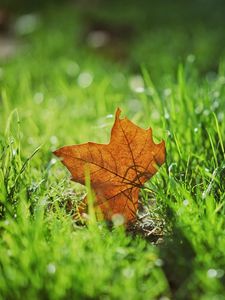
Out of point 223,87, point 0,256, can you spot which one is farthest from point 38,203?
point 223,87

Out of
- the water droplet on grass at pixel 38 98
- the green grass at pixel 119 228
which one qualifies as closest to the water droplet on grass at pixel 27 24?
the water droplet on grass at pixel 38 98

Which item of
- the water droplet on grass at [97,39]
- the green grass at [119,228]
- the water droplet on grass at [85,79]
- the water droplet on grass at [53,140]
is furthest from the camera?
the water droplet on grass at [97,39]

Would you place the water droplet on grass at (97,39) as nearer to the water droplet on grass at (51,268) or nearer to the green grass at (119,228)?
the green grass at (119,228)

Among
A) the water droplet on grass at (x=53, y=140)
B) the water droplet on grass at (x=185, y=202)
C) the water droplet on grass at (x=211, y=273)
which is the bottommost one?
the water droplet on grass at (x=211, y=273)

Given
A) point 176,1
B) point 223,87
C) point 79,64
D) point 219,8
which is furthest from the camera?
point 176,1

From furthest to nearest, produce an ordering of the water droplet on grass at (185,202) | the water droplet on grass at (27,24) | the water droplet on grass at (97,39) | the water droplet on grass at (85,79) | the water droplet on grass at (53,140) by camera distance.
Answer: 1. the water droplet on grass at (27,24)
2. the water droplet on grass at (97,39)
3. the water droplet on grass at (85,79)
4. the water droplet on grass at (53,140)
5. the water droplet on grass at (185,202)

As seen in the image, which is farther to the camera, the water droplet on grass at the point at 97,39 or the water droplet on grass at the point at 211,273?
the water droplet on grass at the point at 97,39

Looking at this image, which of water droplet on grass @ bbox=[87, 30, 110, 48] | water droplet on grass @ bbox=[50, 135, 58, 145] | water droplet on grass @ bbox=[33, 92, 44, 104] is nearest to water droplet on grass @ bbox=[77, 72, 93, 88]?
water droplet on grass @ bbox=[33, 92, 44, 104]

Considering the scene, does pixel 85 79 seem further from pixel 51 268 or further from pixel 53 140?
pixel 51 268

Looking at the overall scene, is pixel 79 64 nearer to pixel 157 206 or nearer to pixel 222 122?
pixel 222 122
